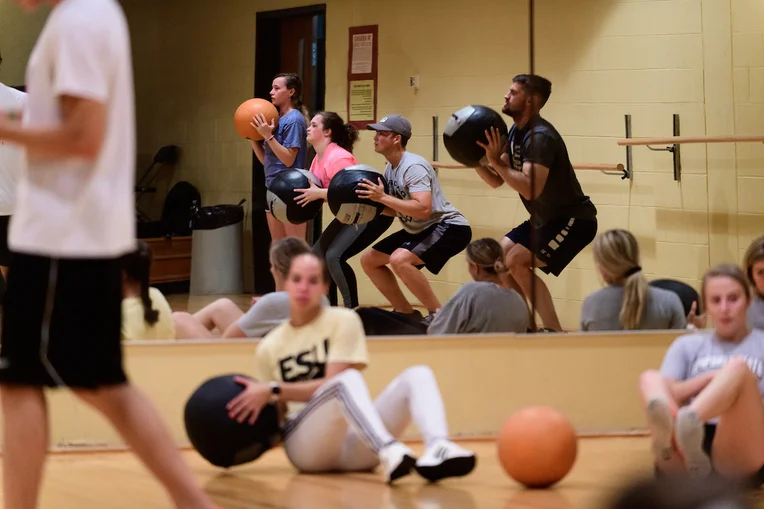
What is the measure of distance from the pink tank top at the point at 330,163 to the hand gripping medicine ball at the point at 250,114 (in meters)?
0.29

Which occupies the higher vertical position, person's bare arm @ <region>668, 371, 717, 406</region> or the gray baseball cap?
the gray baseball cap

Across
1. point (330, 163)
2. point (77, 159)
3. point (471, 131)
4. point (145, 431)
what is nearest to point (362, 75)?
point (330, 163)

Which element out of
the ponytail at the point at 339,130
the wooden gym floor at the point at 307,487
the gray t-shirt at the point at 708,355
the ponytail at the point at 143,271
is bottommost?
the wooden gym floor at the point at 307,487

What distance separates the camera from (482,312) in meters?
4.43

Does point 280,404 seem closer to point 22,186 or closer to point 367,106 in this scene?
point 22,186

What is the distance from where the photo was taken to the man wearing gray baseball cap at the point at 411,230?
15.6 ft

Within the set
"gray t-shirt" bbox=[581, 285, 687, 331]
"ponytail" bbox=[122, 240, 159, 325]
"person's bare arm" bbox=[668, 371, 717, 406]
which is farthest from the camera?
"gray t-shirt" bbox=[581, 285, 687, 331]

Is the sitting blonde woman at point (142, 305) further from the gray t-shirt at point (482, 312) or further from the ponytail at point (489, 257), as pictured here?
the ponytail at point (489, 257)

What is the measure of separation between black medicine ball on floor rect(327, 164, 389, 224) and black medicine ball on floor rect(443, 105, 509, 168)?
1.31 feet

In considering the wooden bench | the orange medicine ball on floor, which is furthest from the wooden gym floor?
the wooden bench

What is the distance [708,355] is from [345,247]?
1.89 meters

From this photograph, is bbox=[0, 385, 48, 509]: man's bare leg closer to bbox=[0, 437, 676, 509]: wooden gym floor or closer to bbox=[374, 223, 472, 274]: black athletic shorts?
bbox=[0, 437, 676, 509]: wooden gym floor

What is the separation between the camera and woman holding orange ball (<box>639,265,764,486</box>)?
3.03m

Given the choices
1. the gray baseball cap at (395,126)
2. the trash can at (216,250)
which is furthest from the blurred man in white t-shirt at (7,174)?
the gray baseball cap at (395,126)
